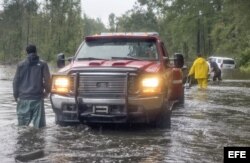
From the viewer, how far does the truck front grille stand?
9.86 meters

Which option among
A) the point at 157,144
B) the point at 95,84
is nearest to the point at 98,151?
the point at 157,144

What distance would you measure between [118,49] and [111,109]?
1.86m

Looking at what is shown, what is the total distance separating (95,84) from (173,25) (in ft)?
235

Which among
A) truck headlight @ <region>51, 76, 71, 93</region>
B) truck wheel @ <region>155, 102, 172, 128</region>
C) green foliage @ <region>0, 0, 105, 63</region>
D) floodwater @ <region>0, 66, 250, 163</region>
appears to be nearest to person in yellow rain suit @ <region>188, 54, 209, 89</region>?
floodwater @ <region>0, 66, 250, 163</region>

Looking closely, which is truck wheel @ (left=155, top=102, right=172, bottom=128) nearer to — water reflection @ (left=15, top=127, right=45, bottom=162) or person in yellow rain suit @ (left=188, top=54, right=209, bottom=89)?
water reflection @ (left=15, top=127, right=45, bottom=162)

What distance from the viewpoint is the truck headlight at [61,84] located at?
10.2 m

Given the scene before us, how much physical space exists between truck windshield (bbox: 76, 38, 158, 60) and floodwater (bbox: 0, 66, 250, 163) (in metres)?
1.51

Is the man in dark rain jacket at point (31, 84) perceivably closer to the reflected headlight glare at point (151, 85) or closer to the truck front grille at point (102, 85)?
the truck front grille at point (102, 85)

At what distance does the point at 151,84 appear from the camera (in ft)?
32.9

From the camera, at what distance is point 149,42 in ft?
38.1

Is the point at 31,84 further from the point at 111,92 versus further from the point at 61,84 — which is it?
the point at 111,92

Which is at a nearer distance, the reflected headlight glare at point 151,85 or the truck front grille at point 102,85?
the truck front grille at point 102,85

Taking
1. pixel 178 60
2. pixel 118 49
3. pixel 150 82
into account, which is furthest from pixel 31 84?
pixel 178 60

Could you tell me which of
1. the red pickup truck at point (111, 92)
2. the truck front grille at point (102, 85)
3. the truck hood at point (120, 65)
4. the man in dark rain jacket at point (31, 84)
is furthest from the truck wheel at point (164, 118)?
the man in dark rain jacket at point (31, 84)
